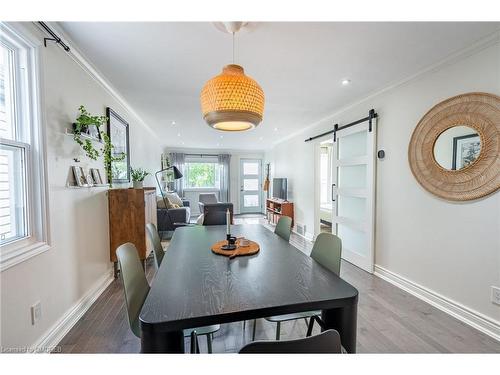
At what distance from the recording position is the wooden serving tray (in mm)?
1667

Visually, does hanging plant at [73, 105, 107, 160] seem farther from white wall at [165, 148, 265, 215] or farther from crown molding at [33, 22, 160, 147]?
white wall at [165, 148, 265, 215]

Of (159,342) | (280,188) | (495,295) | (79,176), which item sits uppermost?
(79,176)

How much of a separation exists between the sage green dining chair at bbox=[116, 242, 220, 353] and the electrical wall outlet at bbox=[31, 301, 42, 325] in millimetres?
761

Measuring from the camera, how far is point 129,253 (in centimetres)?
143

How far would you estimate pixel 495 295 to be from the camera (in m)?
1.83

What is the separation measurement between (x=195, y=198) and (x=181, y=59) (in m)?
6.27

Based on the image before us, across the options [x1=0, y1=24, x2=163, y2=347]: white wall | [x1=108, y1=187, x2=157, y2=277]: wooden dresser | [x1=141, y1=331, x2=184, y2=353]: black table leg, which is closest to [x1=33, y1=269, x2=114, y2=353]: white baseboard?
[x1=0, y1=24, x2=163, y2=347]: white wall

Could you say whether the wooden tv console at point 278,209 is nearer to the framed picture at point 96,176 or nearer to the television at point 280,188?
the television at point 280,188

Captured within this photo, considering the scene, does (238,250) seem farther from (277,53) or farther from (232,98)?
(277,53)

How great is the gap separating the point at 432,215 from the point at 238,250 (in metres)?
2.04

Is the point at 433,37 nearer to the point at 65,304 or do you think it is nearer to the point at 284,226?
the point at 284,226

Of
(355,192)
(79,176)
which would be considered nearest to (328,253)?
(355,192)

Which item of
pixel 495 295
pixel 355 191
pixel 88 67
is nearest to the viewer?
pixel 495 295
